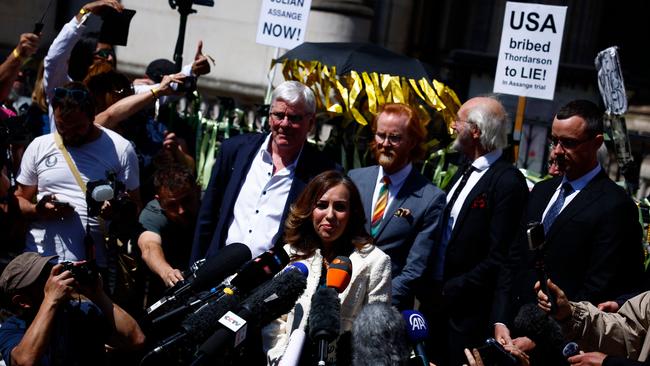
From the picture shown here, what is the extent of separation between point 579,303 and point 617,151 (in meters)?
3.71

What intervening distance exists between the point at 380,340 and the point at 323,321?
58cm

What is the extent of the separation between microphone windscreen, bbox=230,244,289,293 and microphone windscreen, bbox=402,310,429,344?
62 centimetres

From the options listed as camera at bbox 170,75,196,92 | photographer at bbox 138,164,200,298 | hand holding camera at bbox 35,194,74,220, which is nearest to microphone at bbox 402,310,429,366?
photographer at bbox 138,164,200,298

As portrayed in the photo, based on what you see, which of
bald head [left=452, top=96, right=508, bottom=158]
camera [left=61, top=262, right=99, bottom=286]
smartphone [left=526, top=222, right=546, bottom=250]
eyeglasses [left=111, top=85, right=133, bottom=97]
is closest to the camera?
smartphone [left=526, top=222, right=546, bottom=250]

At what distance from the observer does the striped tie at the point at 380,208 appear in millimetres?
7207

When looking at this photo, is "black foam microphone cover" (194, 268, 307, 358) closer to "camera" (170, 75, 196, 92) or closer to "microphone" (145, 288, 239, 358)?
"microphone" (145, 288, 239, 358)

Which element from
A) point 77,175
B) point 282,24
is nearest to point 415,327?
point 77,175

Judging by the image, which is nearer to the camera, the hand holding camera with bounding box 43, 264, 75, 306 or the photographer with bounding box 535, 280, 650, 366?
the photographer with bounding box 535, 280, 650, 366

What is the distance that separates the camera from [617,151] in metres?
9.55

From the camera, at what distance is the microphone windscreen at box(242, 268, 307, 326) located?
17.4 feet

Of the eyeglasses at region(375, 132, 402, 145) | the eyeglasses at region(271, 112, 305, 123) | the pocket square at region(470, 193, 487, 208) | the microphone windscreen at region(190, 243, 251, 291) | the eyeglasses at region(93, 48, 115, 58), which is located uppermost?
the eyeglasses at region(93, 48, 115, 58)

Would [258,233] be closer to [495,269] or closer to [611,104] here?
[495,269]

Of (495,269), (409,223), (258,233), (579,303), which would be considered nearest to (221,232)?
(258,233)

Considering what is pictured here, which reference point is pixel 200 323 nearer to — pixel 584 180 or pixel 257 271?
pixel 257 271
